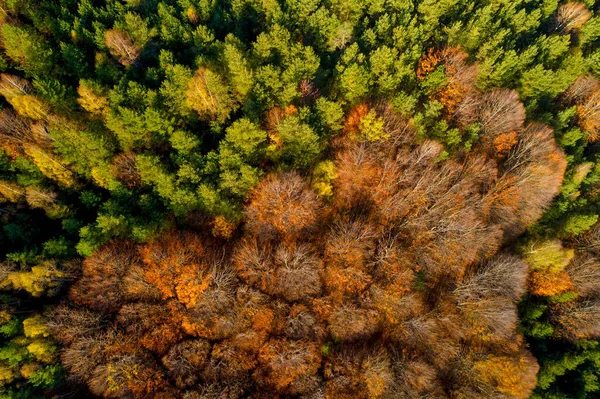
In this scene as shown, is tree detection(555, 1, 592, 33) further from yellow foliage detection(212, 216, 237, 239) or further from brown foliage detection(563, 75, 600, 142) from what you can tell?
yellow foliage detection(212, 216, 237, 239)

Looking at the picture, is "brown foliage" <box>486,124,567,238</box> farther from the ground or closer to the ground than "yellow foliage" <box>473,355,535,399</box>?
farther from the ground

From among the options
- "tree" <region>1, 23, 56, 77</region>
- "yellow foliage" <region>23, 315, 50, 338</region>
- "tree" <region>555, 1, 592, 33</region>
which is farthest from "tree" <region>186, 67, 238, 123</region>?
"tree" <region>555, 1, 592, 33</region>

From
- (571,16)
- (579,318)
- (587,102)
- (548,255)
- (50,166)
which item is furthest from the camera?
(571,16)

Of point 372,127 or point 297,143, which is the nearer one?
point 297,143

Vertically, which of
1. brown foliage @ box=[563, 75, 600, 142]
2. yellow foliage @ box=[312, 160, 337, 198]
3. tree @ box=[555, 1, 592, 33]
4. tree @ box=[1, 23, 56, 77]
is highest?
tree @ box=[555, 1, 592, 33]

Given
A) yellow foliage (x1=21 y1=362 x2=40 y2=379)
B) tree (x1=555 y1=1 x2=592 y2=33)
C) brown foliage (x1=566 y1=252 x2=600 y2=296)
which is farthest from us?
tree (x1=555 y1=1 x2=592 y2=33)

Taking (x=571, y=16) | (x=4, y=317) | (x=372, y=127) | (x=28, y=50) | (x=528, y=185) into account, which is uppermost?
(x=571, y=16)

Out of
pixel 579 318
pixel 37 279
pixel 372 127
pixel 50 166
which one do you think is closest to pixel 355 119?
pixel 372 127

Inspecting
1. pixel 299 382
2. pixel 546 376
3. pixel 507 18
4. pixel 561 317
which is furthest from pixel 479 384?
pixel 507 18

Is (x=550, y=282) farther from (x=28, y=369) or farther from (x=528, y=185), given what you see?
(x=28, y=369)
